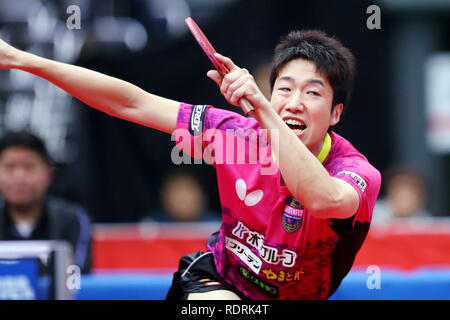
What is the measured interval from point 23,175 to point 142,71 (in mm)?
2779

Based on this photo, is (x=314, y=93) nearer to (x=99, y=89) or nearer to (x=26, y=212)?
(x=99, y=89)

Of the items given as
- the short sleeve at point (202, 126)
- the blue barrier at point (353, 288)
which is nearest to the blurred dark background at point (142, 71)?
the blue barrier at point (353, 288)

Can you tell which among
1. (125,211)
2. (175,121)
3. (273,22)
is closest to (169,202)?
(125,211)

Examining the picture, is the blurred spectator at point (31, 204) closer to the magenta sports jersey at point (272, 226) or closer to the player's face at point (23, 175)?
the player's face at point (23, 175)

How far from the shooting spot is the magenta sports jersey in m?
3.27

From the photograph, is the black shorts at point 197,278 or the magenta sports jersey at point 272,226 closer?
the magenta sports jersey at point 272,226

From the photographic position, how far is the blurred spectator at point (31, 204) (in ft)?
18.0

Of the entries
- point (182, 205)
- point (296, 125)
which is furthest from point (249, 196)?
point (182, 205)

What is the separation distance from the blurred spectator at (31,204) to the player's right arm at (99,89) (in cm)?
228

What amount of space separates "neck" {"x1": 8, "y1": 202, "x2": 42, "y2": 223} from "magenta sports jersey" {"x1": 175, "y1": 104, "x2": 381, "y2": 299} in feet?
7.90

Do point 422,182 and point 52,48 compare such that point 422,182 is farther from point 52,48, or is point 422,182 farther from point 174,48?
point 52,48

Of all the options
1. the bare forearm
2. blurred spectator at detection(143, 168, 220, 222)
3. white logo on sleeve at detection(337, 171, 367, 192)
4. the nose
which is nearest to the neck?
blurred spectator at detection(143, 168, 220, 222)

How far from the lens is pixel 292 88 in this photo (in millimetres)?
3271

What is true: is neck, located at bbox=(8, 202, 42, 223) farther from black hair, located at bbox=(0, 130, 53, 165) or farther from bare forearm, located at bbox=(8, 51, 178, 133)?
bare forearm, located at bbox=(8, 51, 178, 133)
